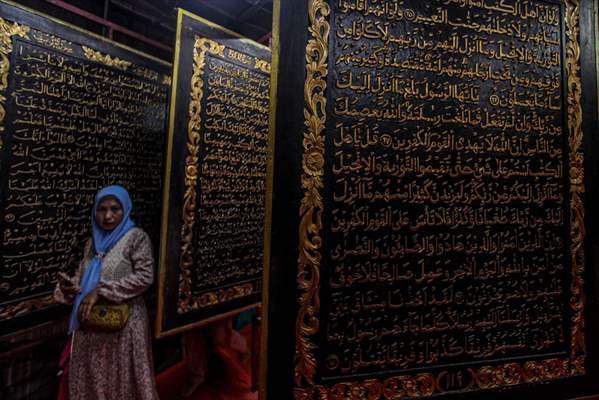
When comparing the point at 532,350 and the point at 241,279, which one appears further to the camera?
the point at 241,279

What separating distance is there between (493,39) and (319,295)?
1.38 metres

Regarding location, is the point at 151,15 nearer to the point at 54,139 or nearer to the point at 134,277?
the point at 54,139

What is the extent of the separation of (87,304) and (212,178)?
106 cm

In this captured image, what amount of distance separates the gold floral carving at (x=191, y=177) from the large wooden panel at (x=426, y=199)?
115cm

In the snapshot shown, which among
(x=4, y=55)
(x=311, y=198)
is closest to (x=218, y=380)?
(x=311, y=198)

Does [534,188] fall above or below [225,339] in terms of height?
above

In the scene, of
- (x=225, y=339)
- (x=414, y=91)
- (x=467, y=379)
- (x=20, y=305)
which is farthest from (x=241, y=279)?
(x=414, y=91)

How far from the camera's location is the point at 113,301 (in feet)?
6.88

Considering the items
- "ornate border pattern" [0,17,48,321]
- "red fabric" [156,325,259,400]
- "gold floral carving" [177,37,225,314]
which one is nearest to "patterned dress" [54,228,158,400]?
"gold floral carving" [177,37,225,314]

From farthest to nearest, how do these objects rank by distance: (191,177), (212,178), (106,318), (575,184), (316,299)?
(212,178), (191,177), (106,318), (575,184), (316,299)

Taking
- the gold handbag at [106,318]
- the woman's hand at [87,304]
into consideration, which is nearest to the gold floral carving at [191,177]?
the gold handbag at [106,318]

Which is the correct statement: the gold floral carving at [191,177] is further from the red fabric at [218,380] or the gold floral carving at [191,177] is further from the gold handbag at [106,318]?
the red fabric at [218,380]

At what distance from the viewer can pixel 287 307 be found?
50.7 inches

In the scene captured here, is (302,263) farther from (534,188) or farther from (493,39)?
(493,39)
